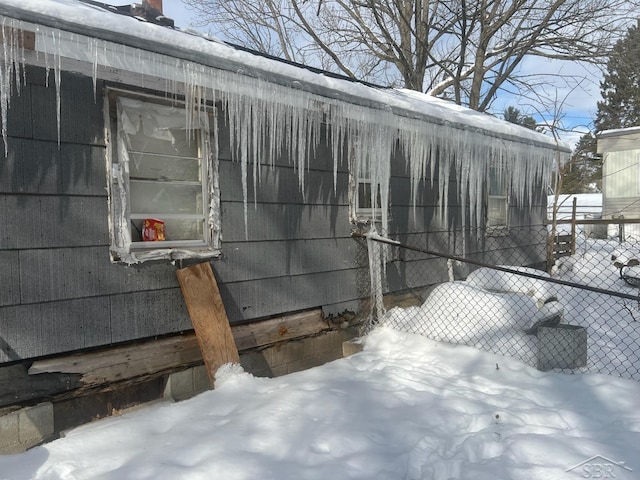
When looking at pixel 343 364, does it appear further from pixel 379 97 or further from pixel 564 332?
pixel 379 97

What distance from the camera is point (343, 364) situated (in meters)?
3.79

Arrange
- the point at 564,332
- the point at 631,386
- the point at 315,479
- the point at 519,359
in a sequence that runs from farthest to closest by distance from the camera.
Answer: the point at 519,359, the point at 564,332, the point at 631,386, the point at 315,479

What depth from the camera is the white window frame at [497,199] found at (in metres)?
6.58

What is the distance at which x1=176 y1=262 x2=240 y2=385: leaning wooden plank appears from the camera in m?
3.10

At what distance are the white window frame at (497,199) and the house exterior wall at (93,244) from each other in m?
3.38

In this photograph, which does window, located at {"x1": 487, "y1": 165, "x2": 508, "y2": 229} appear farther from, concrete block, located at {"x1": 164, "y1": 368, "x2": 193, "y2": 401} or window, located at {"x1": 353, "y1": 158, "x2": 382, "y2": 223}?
concrete block, located at {"x1": 164, "y1": 368, "x2": 193, "y2": 401}

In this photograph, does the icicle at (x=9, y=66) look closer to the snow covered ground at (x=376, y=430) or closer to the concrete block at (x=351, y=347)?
the snow covered ground at (x=376, y=430)

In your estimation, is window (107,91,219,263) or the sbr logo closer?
the sbr logo

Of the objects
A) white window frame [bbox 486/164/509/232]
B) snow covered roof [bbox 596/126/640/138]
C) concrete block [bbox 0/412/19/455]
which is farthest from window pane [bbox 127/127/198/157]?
snow covered roof [bbox 596/126/640/138]

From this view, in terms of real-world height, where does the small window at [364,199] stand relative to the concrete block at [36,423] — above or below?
above

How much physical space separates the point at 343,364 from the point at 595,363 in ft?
7.20

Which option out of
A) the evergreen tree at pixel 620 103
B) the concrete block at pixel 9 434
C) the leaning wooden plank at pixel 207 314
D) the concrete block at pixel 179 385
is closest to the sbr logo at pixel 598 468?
the leaning wooden plank at pixel 207 314

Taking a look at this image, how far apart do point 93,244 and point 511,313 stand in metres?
3.78

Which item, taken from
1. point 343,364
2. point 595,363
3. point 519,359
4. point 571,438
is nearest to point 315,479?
point 571,438
